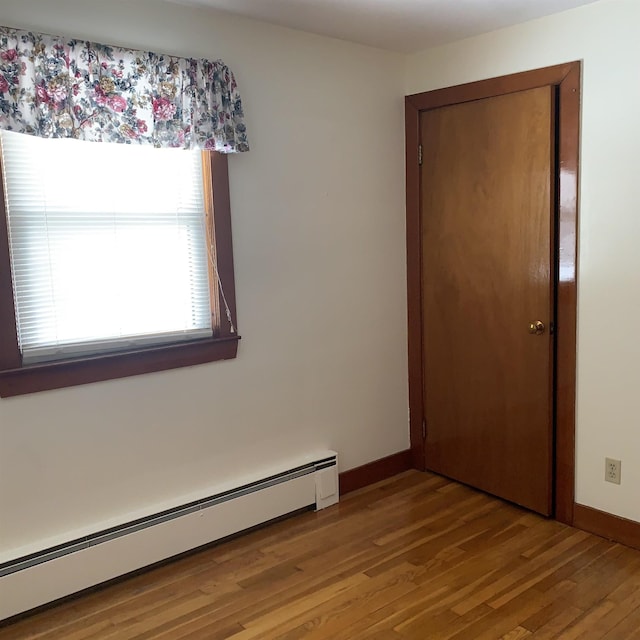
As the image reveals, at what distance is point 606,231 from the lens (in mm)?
2727

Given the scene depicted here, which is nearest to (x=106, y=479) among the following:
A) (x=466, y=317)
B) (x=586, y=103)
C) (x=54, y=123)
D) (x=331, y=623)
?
(x=331, y=623)

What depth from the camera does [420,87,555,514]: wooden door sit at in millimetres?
2957

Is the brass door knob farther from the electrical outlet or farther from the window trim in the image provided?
the window trim

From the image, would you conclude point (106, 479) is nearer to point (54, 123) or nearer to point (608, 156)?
point (54, 123)

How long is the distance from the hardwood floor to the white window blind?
970 millimetres

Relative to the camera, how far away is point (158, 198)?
2.66 meters

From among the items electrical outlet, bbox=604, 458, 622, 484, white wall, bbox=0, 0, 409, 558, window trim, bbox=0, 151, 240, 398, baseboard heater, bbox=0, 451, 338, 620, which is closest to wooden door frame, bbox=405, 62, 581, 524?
electrical outlet, bbox=604, 458, 622, 484

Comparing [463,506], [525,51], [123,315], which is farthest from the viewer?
[463,506]

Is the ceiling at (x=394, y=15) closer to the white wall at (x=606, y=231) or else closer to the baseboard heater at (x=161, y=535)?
the white wall at (x=606, y=231)

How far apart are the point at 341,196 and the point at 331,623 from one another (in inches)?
76.5

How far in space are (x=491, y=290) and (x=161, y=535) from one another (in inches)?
73.9

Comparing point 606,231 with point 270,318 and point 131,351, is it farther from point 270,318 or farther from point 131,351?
point 131,351

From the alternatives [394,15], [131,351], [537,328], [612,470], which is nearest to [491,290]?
[537,328]

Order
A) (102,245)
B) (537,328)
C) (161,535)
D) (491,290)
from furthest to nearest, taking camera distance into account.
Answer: (491,290)
(537,328)
(161,535)
(102,245)
